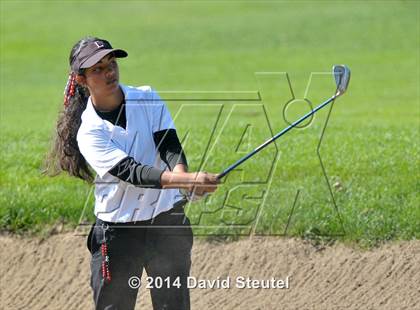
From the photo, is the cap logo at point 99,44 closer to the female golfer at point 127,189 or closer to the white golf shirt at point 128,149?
the female golfer at point 127,189

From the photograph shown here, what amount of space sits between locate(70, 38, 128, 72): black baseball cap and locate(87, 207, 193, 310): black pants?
39.6 inches

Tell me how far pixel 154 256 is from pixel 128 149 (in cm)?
68

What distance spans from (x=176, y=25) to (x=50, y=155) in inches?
1031

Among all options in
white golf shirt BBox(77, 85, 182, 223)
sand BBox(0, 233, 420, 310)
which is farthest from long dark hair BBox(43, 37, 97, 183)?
sand BBox(0, 233, 420, 310)

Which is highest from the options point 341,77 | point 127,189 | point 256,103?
point 341,77

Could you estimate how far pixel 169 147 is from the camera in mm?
6004

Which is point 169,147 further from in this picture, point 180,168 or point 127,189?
point 127,189

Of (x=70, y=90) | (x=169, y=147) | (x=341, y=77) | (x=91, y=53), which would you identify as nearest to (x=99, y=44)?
(x=91, y=53)

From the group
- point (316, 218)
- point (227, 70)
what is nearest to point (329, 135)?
point (316, 218)

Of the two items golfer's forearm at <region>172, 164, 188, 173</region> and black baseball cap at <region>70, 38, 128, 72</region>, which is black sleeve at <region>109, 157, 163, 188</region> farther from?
black baseball cap at <region>70, 38, 128, 72</region>

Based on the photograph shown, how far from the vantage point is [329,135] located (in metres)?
12.3

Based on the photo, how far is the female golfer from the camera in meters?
5.88

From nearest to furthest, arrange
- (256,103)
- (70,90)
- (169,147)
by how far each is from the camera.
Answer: (169,147), (70,90), (256,103)

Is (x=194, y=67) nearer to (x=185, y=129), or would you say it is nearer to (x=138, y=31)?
(x=138, y=31)
